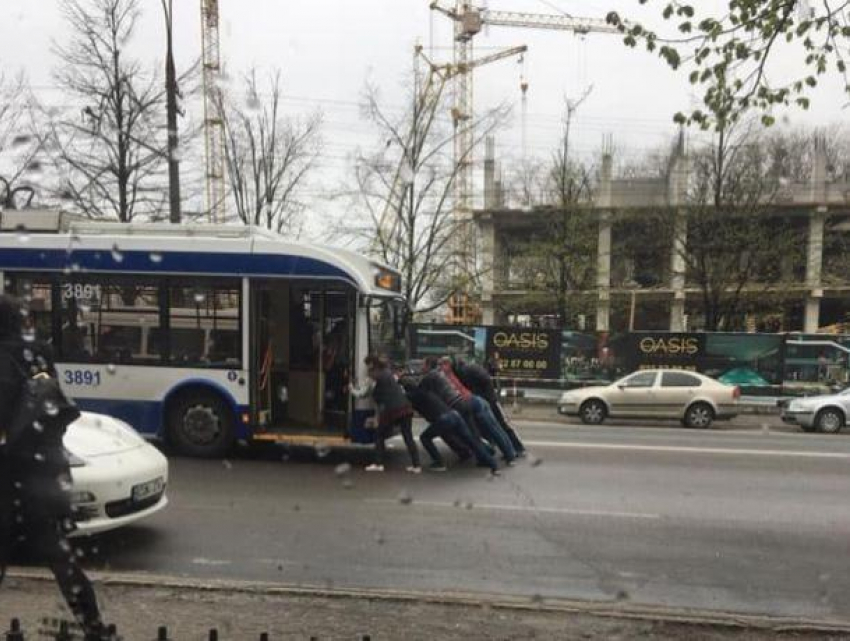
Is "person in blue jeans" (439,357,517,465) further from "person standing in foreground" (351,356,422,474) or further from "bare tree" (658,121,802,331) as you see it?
"bare tree" (658,121,802,331)

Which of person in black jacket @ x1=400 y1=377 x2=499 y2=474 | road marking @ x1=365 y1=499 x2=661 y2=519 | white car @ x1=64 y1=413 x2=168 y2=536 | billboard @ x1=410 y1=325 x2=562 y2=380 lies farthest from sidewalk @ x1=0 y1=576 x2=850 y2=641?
billboard @ x1=410 y1=325 x2=562 y2=380

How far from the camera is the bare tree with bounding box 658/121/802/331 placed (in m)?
28.4

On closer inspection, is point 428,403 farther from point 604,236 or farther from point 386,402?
point 604,236

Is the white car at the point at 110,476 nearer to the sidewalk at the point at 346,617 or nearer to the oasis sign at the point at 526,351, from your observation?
the sidewalk at the point at 346,617

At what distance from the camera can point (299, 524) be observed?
7.02 metres

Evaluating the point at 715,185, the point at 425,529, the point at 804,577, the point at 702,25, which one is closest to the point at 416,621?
the point at 425,529

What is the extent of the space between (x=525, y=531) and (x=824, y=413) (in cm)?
1289

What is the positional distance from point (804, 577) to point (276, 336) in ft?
22.7

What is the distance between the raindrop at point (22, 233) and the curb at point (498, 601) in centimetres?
618

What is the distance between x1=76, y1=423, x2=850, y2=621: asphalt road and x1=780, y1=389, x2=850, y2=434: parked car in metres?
6.82

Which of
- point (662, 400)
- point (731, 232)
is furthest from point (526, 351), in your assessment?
point (731, 232)

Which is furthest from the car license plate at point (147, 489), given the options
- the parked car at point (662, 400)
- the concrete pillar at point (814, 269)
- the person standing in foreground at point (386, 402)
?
the concrete pillar at point (814, 269)

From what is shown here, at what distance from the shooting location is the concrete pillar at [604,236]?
3147 centimetres

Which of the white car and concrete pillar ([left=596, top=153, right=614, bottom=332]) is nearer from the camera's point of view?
the white car
